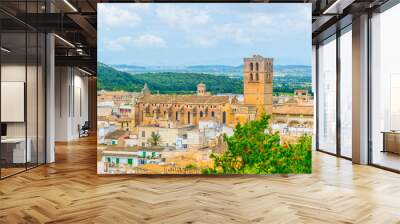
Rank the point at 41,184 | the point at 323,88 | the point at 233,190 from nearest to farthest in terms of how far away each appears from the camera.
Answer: the point at 233,190 → the point at 41,184 → the point at 323,88

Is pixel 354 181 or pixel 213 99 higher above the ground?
pixel 213 99

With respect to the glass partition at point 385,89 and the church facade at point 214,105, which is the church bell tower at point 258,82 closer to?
the church facade at point 214,105

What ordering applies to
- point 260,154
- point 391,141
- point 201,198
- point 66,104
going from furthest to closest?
point 66,104
point 391,141
point 260,154
point 201,198

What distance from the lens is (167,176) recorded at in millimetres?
6926

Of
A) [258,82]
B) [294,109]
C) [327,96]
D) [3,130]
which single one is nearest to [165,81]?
[258,82]

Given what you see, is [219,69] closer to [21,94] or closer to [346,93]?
[21,94]

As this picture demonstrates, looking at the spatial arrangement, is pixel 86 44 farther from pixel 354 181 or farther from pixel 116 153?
pixel 354 181

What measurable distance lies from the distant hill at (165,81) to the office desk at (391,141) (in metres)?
3.07

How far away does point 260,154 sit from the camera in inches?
267

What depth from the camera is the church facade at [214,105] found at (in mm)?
6816

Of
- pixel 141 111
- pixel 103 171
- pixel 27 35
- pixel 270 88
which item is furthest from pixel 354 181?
pixel 27 35

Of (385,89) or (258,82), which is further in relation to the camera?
(385,89)

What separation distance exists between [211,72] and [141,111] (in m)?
1.38

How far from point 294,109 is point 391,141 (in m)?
2.25
